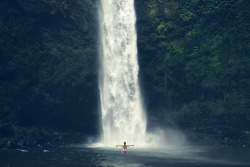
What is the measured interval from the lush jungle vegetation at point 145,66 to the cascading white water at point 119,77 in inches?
67.8

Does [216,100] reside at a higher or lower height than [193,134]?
higher

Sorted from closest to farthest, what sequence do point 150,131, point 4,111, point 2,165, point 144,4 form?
point 2,165 → point 4,111 → point 150,131 → point 144,4

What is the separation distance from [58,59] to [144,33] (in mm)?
11913

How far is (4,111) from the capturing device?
148ft

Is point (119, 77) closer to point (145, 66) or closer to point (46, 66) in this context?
point (145, 66)

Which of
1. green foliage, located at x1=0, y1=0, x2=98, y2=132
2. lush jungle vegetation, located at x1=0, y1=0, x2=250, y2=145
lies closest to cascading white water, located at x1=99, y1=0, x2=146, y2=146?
lush jungle vegetation, located at x1=0, y1=0, x2=250, y2=145

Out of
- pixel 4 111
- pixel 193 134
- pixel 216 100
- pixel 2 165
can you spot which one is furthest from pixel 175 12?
pixel 2 165

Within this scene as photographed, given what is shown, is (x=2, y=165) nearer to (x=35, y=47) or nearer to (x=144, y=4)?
(x=35, y=47)

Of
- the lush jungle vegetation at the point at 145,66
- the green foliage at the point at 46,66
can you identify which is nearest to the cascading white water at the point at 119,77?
the lush jungle vegetation at the point at 145,66

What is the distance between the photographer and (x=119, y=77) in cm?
4762

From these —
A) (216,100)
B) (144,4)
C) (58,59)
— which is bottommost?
(216,100)

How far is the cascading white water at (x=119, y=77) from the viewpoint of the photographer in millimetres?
45969

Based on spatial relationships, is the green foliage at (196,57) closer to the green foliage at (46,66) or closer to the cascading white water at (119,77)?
the cascading white water at (119,77)

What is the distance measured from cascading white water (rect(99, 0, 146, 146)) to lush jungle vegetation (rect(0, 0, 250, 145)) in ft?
5.65
